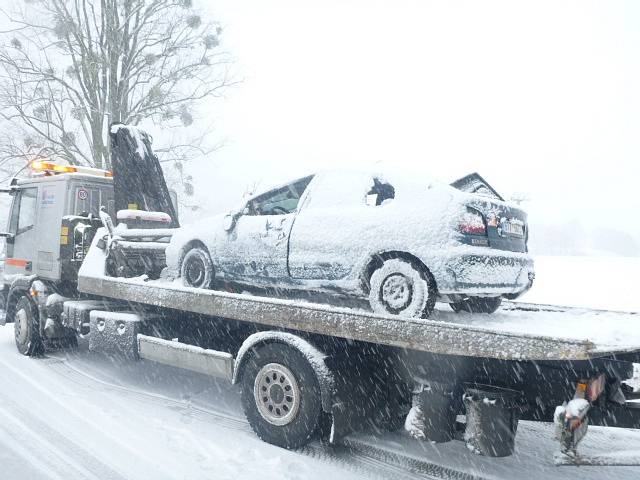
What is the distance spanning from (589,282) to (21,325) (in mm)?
13046

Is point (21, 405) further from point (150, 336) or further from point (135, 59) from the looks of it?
point (135, 59)

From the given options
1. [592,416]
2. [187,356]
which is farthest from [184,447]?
[592,416]

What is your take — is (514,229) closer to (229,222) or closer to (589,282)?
(229,222)

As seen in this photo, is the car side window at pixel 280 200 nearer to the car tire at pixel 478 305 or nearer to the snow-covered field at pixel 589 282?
the car tire at pixel 478 305

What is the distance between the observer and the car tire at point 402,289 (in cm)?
377

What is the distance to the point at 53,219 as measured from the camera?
7133 mm

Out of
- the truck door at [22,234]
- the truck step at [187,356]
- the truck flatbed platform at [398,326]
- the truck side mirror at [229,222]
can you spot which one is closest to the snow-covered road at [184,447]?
the truck step at [187,356]

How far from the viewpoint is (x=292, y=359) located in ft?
13.3

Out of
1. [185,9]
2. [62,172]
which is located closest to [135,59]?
[185,9]

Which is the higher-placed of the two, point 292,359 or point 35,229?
point 35,229

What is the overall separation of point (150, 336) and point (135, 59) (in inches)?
556

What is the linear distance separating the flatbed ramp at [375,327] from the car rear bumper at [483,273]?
548mm

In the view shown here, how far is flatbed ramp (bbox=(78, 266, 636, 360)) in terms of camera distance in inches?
111

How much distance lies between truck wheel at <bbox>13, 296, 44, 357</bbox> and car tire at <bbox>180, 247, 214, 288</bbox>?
2923mm
